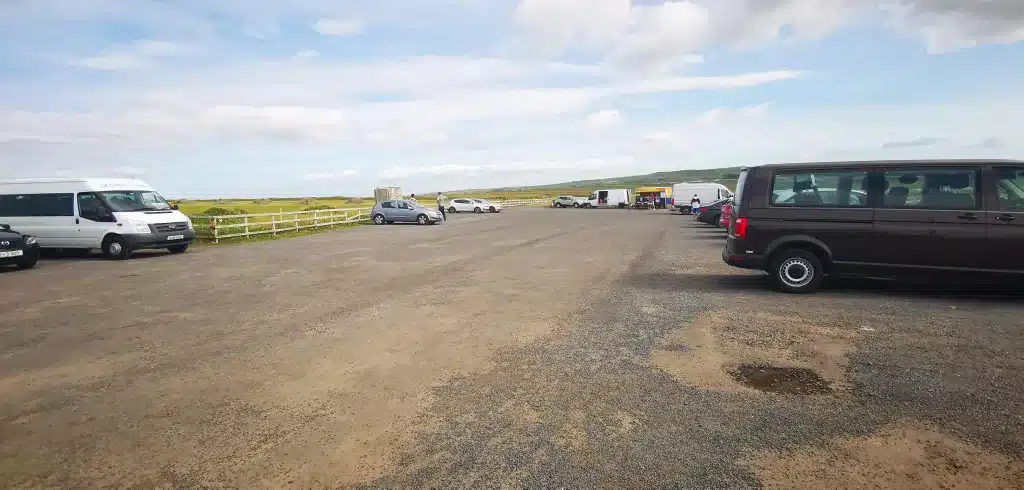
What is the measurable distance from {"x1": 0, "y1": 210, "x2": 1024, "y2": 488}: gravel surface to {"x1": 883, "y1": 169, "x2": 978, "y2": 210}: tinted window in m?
1.33

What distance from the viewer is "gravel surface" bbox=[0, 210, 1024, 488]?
3.30 metres

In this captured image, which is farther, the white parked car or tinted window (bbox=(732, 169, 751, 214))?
the white parked car

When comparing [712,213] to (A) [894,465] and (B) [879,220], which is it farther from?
(A) [894,465]

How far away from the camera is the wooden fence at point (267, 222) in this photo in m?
20.6

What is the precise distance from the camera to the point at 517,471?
3.22 meters

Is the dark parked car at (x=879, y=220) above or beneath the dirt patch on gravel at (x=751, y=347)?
above

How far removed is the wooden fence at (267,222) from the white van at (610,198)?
33832 millimetres

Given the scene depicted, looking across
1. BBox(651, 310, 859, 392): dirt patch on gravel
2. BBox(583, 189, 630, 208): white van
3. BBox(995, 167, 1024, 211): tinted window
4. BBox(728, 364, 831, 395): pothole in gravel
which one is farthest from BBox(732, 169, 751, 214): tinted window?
BBox(583, 189, 630, 208): white van

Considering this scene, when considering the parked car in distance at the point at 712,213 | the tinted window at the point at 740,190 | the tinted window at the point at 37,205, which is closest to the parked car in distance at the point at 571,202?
the parked car in distance at the point at 712,213

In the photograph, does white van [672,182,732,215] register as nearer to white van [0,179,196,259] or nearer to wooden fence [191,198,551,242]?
wooden fence [191,198,551,242]

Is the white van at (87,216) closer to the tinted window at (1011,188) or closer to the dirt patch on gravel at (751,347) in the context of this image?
the dirt patch on gravel at (751,347)

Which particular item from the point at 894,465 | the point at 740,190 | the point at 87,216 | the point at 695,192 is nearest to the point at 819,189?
the point at 740,190

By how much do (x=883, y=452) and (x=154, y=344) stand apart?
22.5 ft

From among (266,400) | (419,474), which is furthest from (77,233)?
(419,474)
